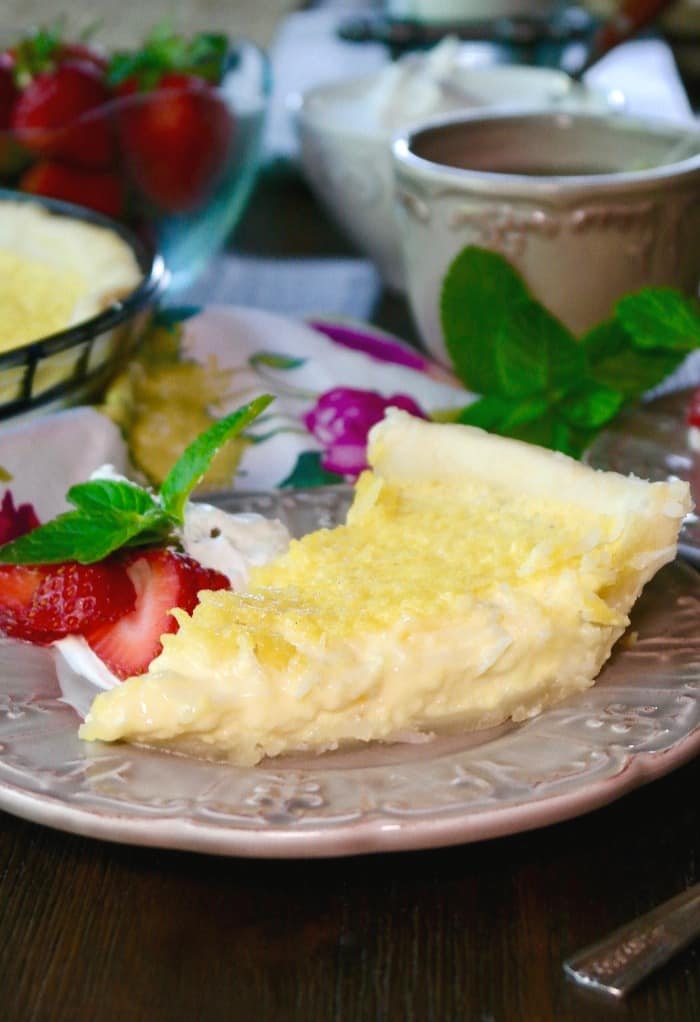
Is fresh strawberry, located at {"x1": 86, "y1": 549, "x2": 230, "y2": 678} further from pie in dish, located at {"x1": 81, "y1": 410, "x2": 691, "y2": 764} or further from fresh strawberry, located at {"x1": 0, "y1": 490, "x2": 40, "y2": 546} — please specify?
fresh strawberry, located at {"x1": 0, "y1": 490, "x2": 40, "y2": 546}

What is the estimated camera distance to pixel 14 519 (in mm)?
908

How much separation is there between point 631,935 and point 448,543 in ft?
0.83

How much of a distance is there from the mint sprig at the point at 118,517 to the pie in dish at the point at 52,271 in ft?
1.02

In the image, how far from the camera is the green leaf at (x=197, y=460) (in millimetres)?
769

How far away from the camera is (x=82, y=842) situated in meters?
0.65

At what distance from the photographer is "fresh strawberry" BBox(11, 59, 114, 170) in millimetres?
1408

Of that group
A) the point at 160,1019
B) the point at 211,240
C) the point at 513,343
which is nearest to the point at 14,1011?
the point at 160,1019

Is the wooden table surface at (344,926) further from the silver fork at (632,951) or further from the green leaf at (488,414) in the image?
the green leaf at (488,414)

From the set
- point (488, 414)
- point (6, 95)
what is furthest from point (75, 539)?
point (6, 95)

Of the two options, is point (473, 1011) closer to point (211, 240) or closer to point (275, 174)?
point (211, 240)

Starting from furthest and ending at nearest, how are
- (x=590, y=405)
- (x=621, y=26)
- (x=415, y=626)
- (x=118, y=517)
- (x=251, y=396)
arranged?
(x=621, y=26), (x=251, y=396), (x=590, y=405), (x=118, y=517), (x=415, y=626)

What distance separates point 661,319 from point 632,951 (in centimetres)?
55

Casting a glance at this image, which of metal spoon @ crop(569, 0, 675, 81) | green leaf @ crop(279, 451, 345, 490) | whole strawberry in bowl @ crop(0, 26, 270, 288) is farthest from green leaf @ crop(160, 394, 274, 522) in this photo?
metal spoon @ crop(569, 0, 675, 81)

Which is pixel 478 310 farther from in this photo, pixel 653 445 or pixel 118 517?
pixel 118 517
